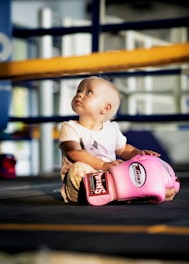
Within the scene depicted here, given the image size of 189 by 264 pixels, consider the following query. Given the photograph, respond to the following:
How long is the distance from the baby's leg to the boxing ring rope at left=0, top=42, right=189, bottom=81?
30cm

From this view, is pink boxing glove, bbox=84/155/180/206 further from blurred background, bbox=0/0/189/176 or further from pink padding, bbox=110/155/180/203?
blurred background, bbox=0/0/189/176

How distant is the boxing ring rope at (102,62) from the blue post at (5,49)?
4.55 feet

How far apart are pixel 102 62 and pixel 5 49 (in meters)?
1.56

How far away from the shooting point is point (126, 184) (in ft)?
4.40

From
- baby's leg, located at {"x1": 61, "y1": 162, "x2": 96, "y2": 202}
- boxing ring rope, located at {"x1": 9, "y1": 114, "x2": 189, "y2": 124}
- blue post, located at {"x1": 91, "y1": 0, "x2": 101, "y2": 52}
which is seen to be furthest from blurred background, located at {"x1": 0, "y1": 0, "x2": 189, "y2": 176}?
baby's leg, located at {"x1": 61, "y1": 162, "x2": 96, "y2": 202}

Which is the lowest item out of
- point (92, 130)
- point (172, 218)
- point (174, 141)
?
point (174, 141)

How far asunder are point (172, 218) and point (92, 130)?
0.49m

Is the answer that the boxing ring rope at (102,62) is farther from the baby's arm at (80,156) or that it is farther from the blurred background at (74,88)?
the blurred background at (74,88)

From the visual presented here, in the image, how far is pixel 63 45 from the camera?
4508 mm

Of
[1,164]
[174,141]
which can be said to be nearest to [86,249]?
[1,164]

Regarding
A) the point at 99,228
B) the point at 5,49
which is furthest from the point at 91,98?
the point at 5,49

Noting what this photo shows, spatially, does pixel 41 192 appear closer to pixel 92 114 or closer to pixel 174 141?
pixel 92 114

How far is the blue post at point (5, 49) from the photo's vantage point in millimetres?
2562

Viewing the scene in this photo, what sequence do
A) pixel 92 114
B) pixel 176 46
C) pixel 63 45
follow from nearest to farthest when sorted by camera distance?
1. pixel 176 46
2. pixel 92 114
3. pixel 63 45
